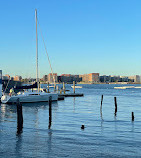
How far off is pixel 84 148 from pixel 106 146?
1.65 meters

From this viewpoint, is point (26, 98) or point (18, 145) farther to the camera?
point (26, 98)

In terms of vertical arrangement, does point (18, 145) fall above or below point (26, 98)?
below

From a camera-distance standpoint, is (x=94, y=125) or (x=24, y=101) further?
(x=24, y=101)

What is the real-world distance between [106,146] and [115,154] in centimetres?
177

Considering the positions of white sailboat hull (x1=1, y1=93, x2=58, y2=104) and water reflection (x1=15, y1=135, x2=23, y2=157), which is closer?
water reflection (x1=15, y1=135, x2=23, y2=157)

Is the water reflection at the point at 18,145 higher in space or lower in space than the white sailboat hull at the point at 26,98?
lower

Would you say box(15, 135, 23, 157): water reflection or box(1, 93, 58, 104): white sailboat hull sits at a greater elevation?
box(1, 93, 58, 104): white sailboat hull

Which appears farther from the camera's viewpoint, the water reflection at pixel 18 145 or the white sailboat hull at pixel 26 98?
the white sailboat hull at pixel 26 98

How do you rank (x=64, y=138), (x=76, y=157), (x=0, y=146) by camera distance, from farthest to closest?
1. (x=64, y=138)
2. (x=0, y=146)
3. (x=76, y=157)

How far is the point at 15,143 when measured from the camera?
1883 cm

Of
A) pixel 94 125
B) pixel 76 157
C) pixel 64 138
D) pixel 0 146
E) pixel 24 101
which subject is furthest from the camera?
pixel 24 101

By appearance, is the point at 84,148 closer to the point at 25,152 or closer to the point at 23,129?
the point at 25,152

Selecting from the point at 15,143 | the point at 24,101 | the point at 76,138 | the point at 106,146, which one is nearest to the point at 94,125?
the point at 76,138

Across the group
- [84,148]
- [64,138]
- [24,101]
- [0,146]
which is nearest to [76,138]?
[64,138]
